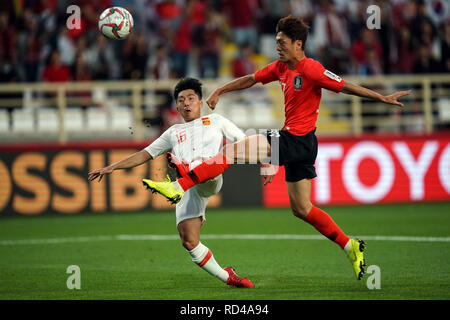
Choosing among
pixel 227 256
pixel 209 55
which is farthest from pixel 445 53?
pixel 227 256

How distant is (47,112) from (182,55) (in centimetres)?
337

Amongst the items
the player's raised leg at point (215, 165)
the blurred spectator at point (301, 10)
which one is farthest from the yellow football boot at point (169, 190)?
the blurred spectator at point (301, 10)

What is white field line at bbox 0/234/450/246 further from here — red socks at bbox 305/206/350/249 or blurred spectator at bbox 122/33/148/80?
blurred spectator at bbox 122/33/148/80

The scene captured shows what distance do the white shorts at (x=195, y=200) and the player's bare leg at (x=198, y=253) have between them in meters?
0.06

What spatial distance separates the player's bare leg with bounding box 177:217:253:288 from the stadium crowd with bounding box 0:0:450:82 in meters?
9.09

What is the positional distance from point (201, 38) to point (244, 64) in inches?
49.1

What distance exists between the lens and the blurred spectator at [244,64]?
1669cm

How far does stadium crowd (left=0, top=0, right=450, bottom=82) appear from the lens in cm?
1612

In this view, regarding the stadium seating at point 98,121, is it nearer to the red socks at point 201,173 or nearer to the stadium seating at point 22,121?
the stadium seating at point 22,121

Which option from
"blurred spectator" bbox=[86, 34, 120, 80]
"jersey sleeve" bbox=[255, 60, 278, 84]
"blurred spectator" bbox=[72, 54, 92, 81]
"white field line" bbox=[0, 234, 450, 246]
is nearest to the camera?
"jersey sleeve" bbox=[255, 60, 278, 84]

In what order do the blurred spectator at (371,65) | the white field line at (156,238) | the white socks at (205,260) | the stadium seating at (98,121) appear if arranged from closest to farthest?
the white socks at (205,260) → the white field line at (156,238) → the stadium seating at (98,121) → the blurred spectator at (371,65)

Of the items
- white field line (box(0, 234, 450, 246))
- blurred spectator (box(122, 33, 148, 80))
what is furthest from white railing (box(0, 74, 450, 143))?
white field line (box(0, 234, 450, 246))

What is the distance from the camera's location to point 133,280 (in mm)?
7824
